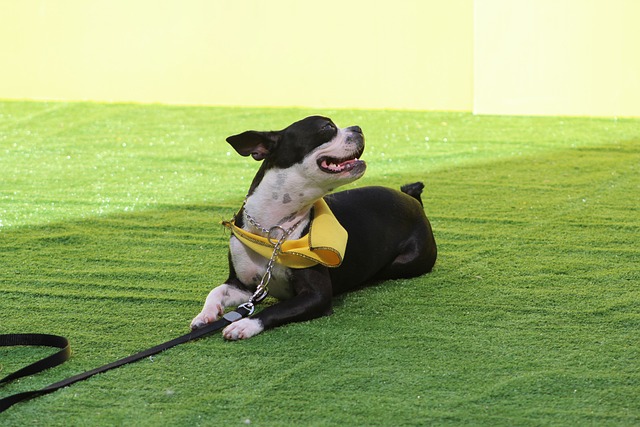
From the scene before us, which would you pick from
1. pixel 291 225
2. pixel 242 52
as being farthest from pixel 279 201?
pixel 242 52

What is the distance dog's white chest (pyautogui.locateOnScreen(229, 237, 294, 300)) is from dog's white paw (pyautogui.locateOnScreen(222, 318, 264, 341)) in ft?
0.69

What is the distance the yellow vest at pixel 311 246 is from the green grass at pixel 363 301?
0.19m

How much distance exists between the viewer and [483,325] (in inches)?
112

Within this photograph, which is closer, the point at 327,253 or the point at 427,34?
the point at 327,253

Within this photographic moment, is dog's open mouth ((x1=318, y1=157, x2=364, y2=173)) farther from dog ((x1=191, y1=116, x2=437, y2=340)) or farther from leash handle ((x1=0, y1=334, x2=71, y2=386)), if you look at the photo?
leash handle ((x1=0, y1=334, x2=71, y2=386))

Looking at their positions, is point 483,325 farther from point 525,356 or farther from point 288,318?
point 288,318

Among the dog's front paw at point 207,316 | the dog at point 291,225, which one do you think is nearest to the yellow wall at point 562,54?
the dog at point 291,225

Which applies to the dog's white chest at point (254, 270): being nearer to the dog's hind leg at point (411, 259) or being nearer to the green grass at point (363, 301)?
the green grass at point (363, 301)

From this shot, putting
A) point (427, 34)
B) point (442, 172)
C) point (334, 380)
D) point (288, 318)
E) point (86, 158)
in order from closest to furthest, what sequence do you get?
point (334, 380), point (288, 318), point (442, 172), point (86, 158), point (427, 34)

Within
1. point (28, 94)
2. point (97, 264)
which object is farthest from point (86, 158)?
point (28, 94)

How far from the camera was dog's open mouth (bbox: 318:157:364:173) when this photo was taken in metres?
2.81

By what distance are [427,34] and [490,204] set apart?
3.96 meters

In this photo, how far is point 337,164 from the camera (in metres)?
2.85

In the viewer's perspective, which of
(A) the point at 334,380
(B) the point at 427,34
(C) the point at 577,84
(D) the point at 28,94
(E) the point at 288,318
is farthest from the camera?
(D) the point at 28,94
